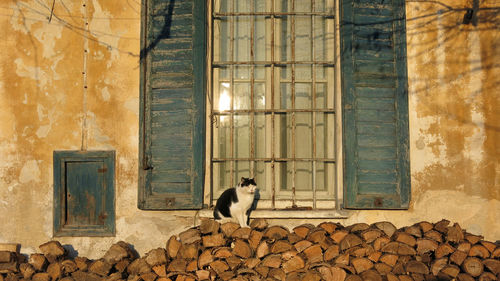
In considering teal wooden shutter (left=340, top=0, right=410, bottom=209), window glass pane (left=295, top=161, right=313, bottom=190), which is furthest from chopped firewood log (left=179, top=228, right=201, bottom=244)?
teal wooden shutter (left=340, top=0, right=410, bottom=209)

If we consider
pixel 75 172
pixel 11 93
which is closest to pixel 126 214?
pixel 75 172

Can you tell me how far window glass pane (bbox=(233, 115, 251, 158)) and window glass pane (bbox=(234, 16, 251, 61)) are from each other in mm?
633

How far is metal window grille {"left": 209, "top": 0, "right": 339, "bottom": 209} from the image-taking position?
4660 mm

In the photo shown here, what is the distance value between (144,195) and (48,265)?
104 cm

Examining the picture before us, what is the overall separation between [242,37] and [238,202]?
5.61ft

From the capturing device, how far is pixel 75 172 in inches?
179

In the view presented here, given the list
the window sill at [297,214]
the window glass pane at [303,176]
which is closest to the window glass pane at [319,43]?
the window glass pane at [303,176]

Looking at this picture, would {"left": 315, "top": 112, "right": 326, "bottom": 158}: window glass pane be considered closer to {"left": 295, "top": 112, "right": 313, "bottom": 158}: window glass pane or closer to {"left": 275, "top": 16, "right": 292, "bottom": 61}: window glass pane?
{"left": 295, "top": 112, "right": 313, "bottom": 158}: window glass pane

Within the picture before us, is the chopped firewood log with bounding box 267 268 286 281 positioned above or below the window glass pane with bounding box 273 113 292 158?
below

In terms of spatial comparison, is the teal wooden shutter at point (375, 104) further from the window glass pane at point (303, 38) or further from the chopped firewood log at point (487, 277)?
the chopped firewood log at point (487, 277)

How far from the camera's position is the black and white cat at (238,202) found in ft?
13.5

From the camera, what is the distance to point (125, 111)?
458 cm

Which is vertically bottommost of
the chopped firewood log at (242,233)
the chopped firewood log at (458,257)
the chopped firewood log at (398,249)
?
the chopped firewood log at (458,257)

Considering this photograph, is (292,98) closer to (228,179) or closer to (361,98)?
(361,98)
